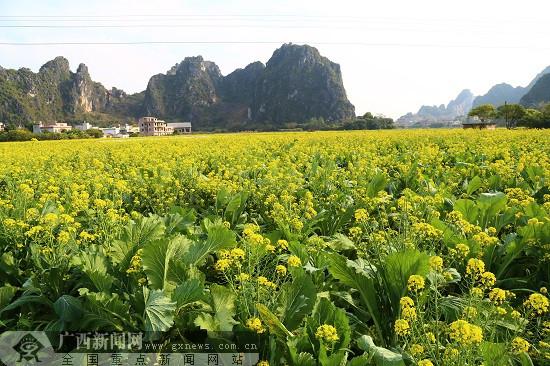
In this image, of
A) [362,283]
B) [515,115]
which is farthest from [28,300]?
[515,115]

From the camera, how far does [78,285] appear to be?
9.02 ft

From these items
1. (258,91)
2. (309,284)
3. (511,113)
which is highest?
(258,91)

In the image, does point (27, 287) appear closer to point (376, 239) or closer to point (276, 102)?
point (376, 239)

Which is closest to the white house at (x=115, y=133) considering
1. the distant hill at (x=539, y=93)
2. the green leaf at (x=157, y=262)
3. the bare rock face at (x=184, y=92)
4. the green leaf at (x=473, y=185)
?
the bare rock face at (x=184, y=92)

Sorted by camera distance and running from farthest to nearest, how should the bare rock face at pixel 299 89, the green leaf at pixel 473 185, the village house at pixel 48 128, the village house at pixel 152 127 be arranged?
1. the bare rock face at pixel 299 89
2. the village house at pixel 152 127
3. the village house at pixel 48 128
4. the green leaf at pixel 473 185

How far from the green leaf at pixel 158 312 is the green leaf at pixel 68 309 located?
21.2 inches

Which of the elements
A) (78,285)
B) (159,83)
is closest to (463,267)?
(78,285)

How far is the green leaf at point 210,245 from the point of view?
9.33ft

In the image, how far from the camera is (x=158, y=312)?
2166mm

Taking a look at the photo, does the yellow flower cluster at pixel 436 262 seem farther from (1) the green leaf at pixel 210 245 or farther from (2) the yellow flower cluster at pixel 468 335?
(1) the green leaf at pixel 210 245

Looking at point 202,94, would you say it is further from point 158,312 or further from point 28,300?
point 158,312

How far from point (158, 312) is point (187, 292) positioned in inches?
7.1

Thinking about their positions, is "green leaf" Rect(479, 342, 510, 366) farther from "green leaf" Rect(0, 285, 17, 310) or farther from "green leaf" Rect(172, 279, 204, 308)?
"green leaf" Rect(0, 285, 17, 310)

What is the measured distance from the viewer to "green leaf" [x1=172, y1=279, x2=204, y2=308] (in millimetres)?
2260
